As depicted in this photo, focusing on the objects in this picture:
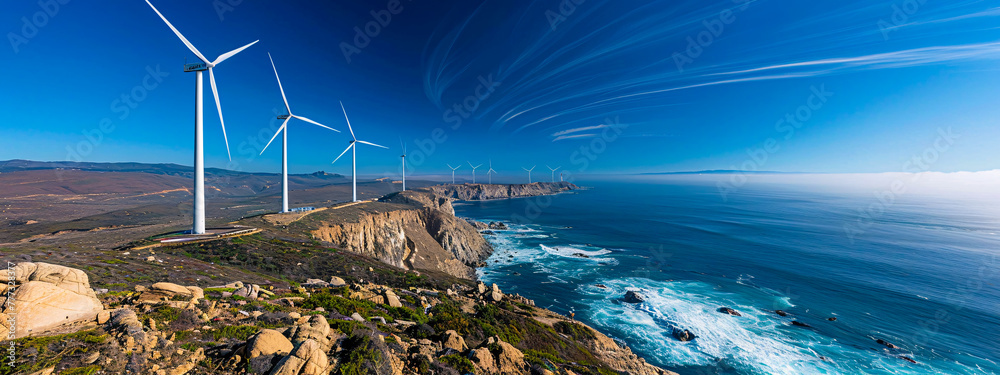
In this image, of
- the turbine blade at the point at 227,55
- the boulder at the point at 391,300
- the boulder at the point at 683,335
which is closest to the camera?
the boulder at the point at 391,300

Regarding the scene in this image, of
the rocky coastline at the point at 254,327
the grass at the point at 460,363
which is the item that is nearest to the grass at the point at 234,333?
the rocky coastline at the point at 254,327

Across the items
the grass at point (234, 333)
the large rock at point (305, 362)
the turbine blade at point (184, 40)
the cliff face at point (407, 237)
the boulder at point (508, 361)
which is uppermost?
the turbine blade at point (184, 40)

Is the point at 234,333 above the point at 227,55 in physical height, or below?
below

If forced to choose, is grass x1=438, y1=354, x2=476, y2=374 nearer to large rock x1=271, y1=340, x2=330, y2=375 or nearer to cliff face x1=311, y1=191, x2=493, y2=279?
large rock x1=271, y1=340, x2=330, y2=375

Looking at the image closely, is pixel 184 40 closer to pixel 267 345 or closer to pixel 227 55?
pixel 227 55

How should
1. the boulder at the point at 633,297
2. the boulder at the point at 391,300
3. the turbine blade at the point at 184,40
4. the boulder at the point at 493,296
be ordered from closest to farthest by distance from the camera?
the boulder at the point at 391,300 → the turbine blade at the point at 184,40 → the boulder at the point at 493,296 → the boulder at the point at 633,297

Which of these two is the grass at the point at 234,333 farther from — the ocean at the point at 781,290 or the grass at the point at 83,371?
the ocean at the point at 781,290

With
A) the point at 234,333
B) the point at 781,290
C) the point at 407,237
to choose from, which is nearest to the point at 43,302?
the point at 234,333
